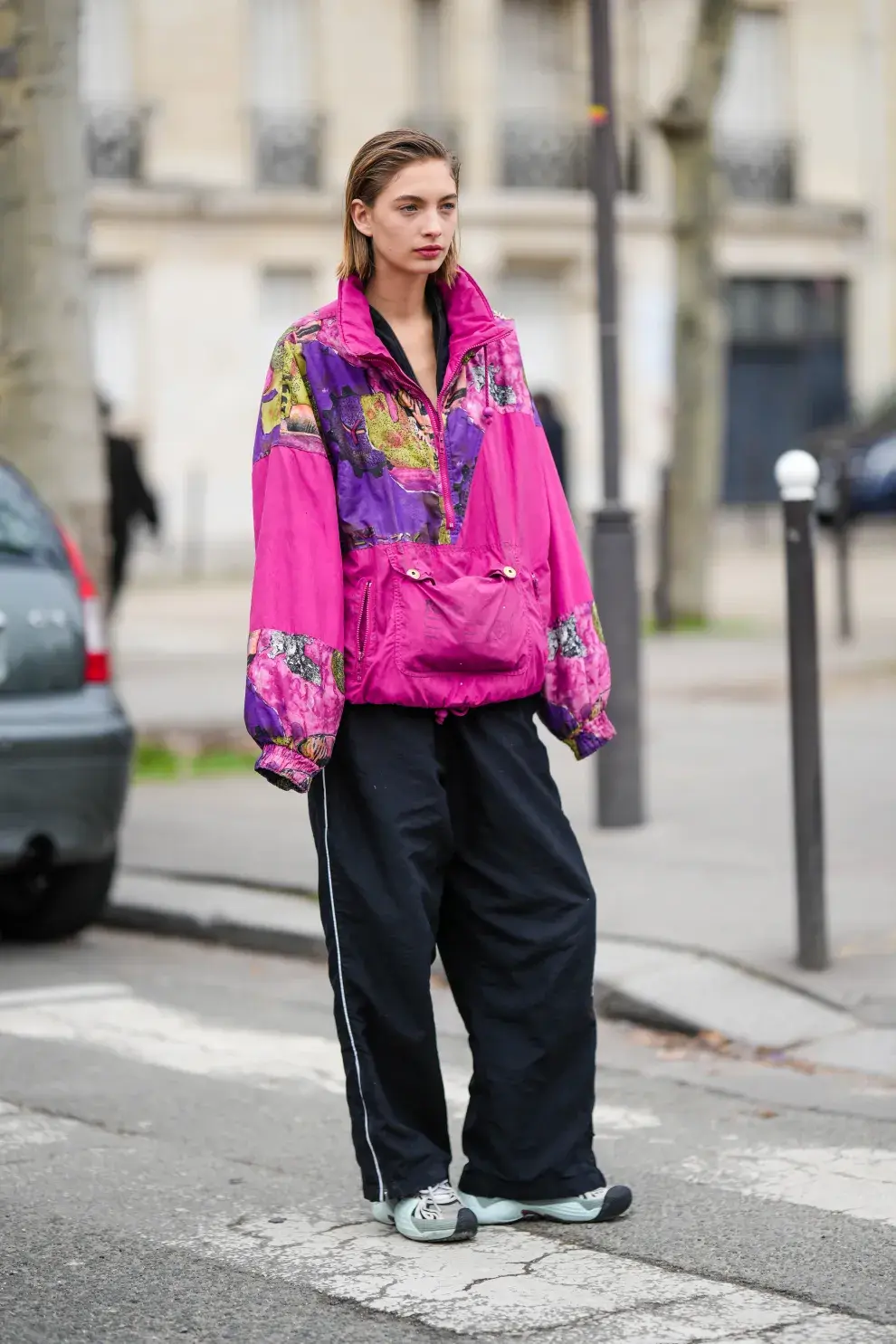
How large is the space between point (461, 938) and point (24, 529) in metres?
3.21

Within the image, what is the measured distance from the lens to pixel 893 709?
11.6 metres

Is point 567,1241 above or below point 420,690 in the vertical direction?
below

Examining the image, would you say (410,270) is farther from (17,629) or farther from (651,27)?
(651,27)

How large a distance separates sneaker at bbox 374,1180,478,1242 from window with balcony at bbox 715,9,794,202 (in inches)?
1217

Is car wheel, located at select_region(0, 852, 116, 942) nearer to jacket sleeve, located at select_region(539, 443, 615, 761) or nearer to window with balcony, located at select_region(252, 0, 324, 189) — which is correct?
jacket sleeve, located at select_region(539, 443, 615, 761)

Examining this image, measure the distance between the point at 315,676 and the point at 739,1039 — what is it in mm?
2318

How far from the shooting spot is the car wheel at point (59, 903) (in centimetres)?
705

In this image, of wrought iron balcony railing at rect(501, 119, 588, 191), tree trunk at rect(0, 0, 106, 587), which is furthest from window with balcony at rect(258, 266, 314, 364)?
tree trunk at rect(0, 0, 106, 587)

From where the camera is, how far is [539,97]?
107 ft

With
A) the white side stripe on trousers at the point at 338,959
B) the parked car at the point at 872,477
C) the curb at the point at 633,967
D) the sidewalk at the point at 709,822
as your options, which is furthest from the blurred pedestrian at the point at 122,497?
the parked car at the point at 872,477

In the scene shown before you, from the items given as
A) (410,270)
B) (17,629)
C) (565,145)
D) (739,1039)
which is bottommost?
(739,1039)

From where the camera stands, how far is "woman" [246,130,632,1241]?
154 inches

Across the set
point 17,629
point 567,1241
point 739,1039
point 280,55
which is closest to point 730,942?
point 739,1039

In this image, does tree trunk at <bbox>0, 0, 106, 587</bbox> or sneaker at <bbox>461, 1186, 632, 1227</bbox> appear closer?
sneaker at <bbox>461, 1186, 632, 1227</bbox>
